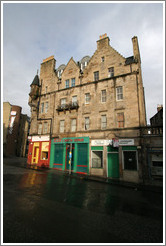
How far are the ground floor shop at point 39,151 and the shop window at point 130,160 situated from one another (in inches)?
498

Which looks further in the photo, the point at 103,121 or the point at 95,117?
the point at 95,117

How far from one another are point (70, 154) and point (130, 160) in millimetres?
7308

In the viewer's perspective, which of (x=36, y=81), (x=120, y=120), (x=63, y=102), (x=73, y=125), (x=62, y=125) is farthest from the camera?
(x=36, y=81)

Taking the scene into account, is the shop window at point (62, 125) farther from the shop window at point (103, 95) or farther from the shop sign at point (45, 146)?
the shop window at point (103, 95)

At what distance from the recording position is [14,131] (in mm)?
44500

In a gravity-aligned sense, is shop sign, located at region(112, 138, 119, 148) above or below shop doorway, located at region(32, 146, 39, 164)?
above

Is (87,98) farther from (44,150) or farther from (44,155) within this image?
(44,155)

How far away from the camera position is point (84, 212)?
234 inches

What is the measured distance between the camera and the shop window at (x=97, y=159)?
1677 cm

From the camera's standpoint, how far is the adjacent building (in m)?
42.9

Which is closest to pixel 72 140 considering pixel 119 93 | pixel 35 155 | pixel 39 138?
pixel 39 138

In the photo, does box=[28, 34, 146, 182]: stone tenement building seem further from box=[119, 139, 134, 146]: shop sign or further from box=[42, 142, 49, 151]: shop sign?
box=[42, 142, 49, 151]: shop sign

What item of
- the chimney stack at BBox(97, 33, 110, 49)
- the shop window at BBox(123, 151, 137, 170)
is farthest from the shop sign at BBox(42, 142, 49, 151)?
the chimney stack at BBox(97, 33, 110, 49)

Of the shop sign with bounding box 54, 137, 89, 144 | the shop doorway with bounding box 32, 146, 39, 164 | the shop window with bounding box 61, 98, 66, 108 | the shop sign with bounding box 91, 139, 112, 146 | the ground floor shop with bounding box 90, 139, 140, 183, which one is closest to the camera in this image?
the ground floor shop with bounding box 90, 139, 140, 183
